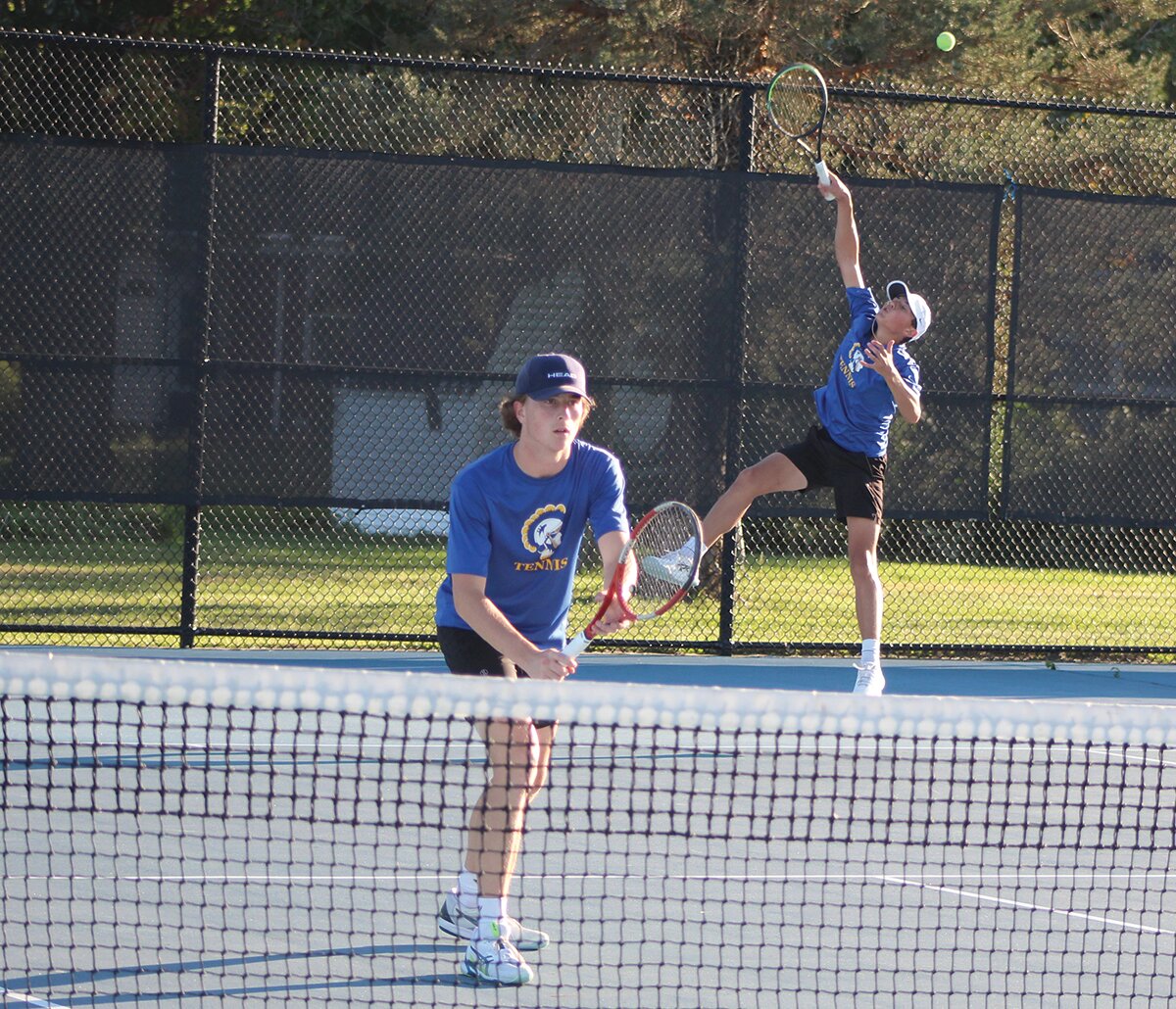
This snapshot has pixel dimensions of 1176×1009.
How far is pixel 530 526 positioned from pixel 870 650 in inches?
122

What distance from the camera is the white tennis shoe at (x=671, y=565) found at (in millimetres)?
4305

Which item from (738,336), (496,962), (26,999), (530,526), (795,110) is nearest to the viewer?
(26,999)

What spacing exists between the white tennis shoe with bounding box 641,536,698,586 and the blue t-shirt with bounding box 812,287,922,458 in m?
2.62

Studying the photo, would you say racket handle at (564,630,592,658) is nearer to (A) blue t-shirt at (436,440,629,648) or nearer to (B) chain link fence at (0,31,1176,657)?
(A) blue t-shirt at (436,440,629,648)

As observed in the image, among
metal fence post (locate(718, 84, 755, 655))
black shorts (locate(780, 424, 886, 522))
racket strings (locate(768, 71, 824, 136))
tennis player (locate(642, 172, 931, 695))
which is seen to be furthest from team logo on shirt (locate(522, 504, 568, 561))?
racket strings (locate(768, 71, 824, 136))

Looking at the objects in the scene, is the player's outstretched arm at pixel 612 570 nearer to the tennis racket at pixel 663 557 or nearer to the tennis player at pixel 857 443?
the tennis racket at pixel 663 557

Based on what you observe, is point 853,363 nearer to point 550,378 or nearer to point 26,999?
point 550,378

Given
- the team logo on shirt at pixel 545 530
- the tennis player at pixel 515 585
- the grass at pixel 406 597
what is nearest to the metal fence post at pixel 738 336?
the grass at pixel 406 597

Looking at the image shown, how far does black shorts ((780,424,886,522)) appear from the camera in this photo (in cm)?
692

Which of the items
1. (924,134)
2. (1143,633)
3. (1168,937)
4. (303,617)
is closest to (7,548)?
(303,617)

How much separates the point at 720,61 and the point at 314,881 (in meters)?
9.06

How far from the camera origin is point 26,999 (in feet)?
11.3

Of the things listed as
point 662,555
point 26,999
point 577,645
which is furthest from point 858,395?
point 26,999

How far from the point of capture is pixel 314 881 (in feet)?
14.6
